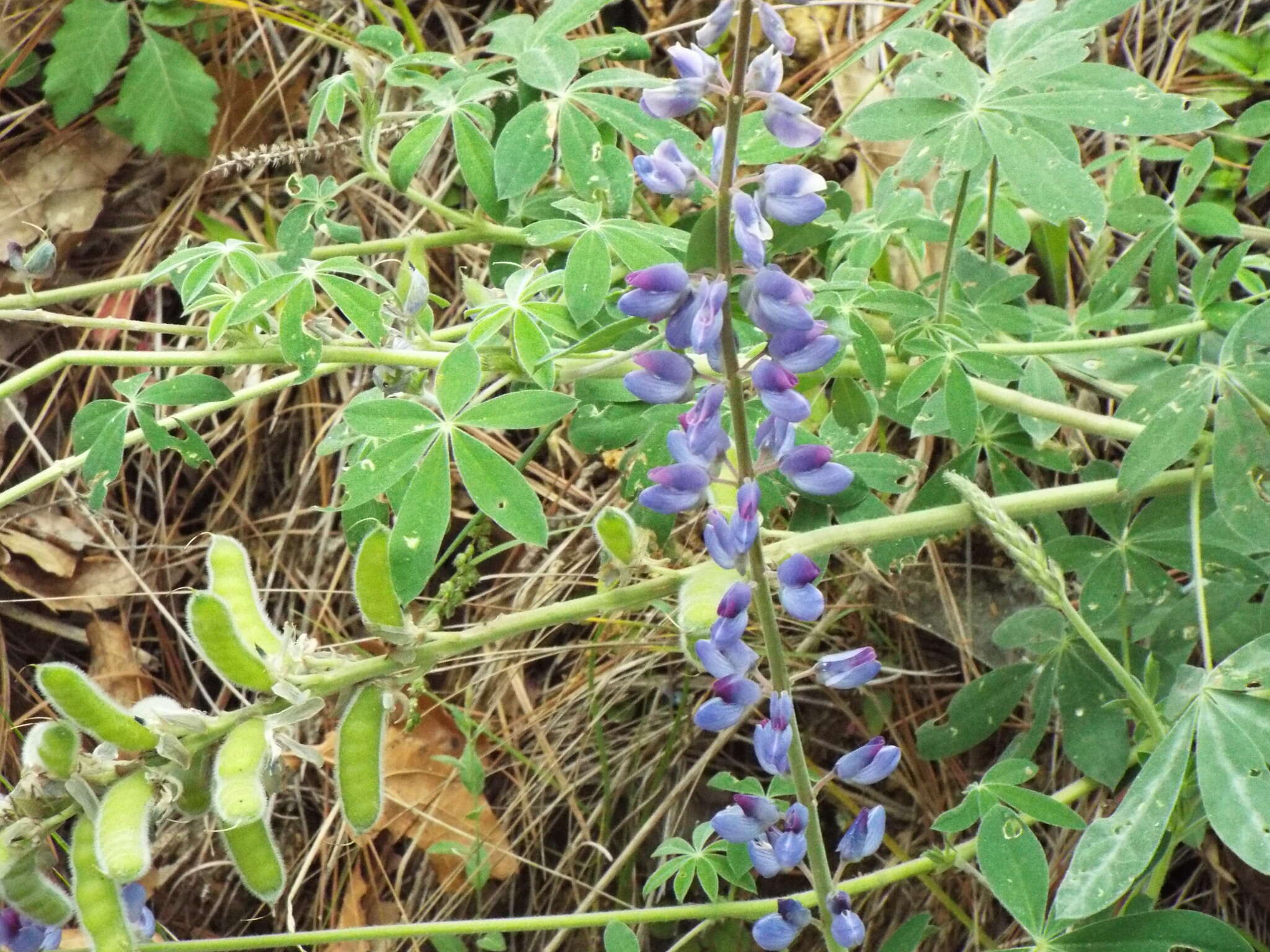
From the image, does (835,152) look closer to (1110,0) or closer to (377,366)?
(1110,0)

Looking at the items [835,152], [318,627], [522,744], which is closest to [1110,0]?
[835,152]

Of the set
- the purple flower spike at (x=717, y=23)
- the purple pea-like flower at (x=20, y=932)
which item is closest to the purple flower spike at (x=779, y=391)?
the purple flower spike at (x=717, y=23)

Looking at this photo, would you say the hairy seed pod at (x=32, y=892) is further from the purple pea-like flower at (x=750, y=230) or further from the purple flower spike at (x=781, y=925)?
the purple pea-like flower at (x=750, y=230)

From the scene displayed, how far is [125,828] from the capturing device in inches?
56.9

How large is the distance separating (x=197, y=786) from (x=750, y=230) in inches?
40.5

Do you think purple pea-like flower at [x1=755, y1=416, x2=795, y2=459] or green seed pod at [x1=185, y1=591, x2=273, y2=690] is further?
green seed pod at [x1=185, y1=591, x2=273, y2=690]

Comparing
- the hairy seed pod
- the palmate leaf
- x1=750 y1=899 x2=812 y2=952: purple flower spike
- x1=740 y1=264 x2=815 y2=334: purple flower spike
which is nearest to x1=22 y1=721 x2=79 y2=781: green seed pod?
the hairy seed pod

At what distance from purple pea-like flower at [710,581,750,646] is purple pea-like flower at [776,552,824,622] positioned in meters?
0.05

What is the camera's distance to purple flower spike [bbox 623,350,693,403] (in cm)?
127

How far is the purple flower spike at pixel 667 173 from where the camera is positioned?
1.22m

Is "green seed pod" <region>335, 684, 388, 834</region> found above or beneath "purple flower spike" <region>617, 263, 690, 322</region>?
beneath

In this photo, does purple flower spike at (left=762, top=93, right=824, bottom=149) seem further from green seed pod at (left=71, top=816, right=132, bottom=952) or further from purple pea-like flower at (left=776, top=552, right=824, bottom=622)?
green seed pod at (left=71, top=816, right=132, bottom=952)

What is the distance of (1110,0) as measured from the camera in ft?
6.08

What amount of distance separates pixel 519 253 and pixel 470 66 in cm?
36
